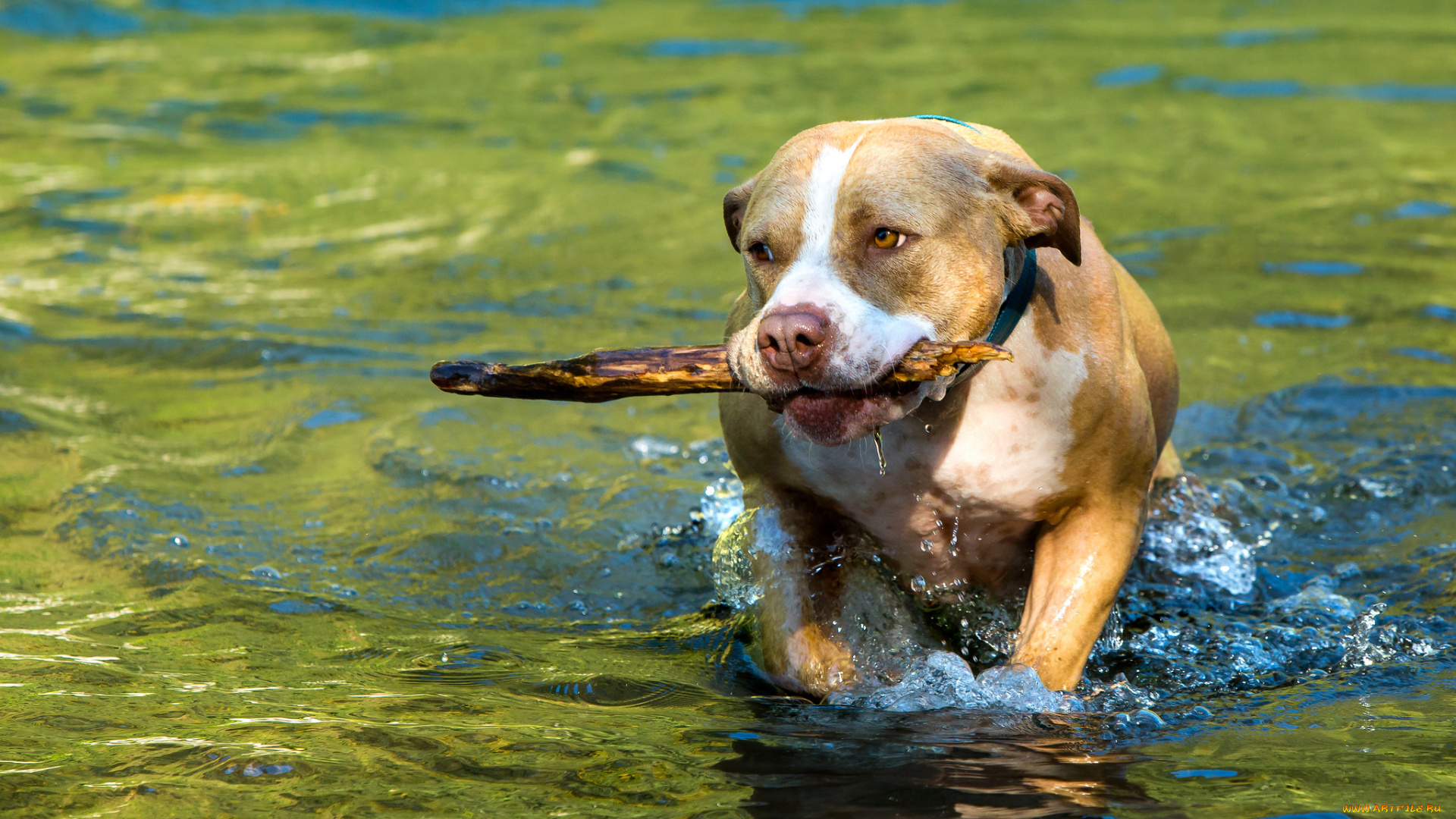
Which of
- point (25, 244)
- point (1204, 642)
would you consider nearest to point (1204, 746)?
point (1204, 642)

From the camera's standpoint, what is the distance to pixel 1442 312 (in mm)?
A: 7801

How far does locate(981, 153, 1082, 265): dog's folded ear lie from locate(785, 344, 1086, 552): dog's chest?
1.12 feet

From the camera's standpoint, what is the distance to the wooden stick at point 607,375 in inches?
153

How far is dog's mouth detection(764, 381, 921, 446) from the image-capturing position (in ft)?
11.7

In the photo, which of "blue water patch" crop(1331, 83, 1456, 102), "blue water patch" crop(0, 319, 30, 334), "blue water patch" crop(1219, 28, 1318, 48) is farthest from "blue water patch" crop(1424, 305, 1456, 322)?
"blue water patch" crop(1219, 28, 1318, 48)

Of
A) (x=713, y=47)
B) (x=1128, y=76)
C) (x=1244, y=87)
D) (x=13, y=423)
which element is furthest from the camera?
(x=713, y=47)

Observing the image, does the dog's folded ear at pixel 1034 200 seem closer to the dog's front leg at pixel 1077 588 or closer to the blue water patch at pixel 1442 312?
the dog's front leg at pixel 1077 588

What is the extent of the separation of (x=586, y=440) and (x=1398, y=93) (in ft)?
30.5

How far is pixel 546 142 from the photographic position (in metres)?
12.7

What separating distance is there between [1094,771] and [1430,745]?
2.59 feet

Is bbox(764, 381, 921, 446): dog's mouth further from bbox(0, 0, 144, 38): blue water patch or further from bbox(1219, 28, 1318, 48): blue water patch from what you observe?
bbox(0, 0, 144, 38): blue water patch

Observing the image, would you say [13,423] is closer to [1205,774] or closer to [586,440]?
[586,440]

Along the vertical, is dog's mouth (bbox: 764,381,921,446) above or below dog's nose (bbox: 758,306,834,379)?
below

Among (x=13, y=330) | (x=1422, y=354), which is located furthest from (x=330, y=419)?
(x=1422, y=354)
